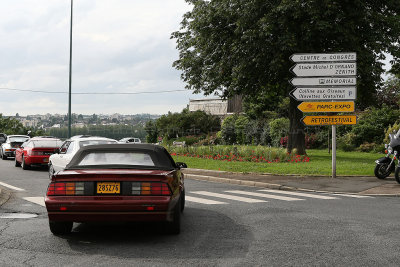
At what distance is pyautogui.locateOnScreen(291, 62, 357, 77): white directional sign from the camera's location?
14.9 m

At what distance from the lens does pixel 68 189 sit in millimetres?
6086

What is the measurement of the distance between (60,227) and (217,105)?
47725mm

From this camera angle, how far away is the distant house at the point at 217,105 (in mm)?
49375

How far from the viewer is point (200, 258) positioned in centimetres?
538

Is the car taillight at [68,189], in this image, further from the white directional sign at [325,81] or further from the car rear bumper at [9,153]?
the car rear bumper at [9,153]

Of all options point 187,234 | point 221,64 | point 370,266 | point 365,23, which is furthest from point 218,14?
point 370,266

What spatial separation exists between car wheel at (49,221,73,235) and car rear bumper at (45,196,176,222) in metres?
0.44

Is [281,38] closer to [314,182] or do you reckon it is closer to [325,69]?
[325,69]

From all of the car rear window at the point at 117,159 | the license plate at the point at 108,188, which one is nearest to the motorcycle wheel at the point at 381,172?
the car rear window at the point at 117,159

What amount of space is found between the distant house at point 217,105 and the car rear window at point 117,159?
40.5 metres

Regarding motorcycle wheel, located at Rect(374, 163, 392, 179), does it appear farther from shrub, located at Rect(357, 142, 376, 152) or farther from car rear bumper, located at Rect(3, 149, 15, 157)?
car rear bumper, located at Rect(3, 149, 15, 157)

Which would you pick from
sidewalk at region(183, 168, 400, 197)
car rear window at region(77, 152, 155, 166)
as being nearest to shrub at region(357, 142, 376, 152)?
sidewalk at region(183, 168, 400, 197)

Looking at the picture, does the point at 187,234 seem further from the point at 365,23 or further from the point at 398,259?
the point at 365,23

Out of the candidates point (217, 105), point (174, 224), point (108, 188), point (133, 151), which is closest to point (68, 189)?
point (108, 188)
